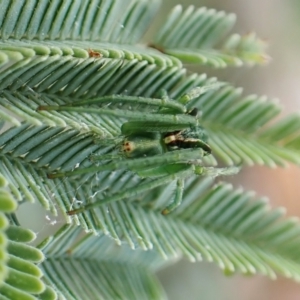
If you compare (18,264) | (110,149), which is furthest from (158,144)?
(18,264)

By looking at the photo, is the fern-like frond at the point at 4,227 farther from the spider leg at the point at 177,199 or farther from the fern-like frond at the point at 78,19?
the spider leg at the point at 177,199

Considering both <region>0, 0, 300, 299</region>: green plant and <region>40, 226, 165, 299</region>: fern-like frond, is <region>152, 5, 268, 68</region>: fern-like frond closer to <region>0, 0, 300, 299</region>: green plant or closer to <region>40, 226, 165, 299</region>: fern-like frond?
<region>0, 0, 300, 299</region>: green plant

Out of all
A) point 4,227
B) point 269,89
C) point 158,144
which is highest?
point 269,89

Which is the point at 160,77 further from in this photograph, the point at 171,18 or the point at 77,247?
the point at 77,247

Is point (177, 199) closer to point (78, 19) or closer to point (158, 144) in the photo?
point (158, 144)

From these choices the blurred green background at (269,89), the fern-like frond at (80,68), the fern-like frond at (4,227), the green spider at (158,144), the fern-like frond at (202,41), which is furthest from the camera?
the blurred green background at (269,89)

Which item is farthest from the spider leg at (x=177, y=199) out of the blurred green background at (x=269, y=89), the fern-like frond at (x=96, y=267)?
the blurred green background at (x=269, y=89)
